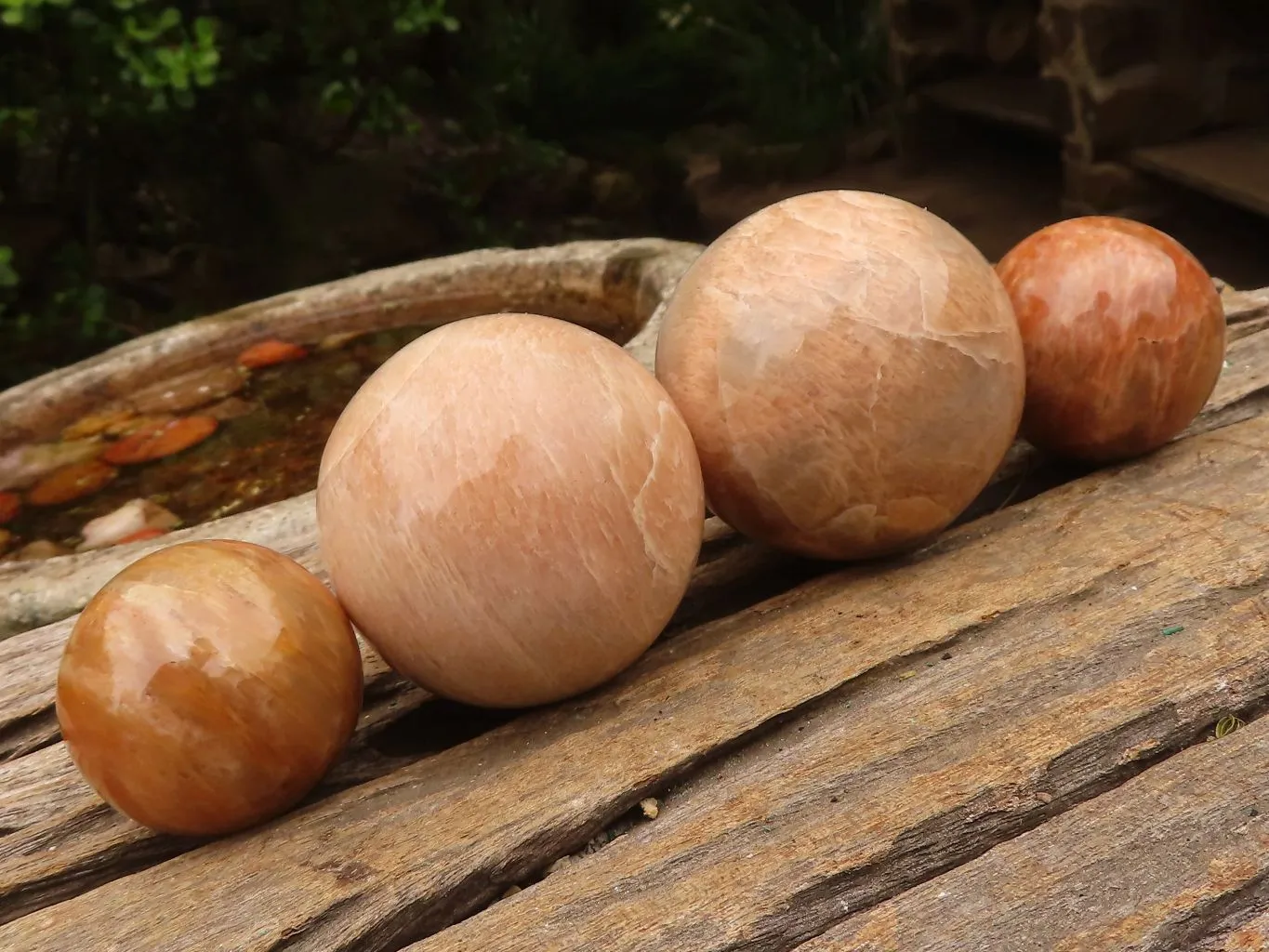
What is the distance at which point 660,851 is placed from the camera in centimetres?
100

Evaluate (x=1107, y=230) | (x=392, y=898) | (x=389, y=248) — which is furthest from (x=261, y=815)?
(x=389, y=248)

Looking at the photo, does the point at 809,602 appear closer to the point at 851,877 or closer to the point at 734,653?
the point at 734,653

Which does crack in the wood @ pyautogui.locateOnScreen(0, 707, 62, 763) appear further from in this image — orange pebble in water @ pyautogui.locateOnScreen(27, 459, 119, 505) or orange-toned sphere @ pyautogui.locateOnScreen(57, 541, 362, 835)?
orange pebble in water @ pyautogui.locateOnScreen(27, 459, 119, 505)

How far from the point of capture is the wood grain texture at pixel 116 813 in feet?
3.61

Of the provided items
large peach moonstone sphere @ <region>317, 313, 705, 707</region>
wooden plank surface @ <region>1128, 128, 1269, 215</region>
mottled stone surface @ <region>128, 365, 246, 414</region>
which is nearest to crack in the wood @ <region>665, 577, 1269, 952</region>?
large peach moonstone sphere @ <region>317, 313, 705, 707</region>

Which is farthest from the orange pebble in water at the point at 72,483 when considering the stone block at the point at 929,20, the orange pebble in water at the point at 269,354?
the stone block at the point at 929,20

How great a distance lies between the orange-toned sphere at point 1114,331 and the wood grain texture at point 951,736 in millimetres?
136

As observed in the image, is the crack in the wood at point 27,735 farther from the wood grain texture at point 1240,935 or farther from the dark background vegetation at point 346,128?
the dark background vegetation at point 346,128

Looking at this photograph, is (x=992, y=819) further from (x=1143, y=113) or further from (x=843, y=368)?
(x=1143, y=113)

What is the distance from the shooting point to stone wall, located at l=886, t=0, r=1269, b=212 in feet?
12.4

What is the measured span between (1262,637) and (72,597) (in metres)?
1.32

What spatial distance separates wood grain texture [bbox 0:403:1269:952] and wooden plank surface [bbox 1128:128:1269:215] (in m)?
2.44

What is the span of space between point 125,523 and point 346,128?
105 inches

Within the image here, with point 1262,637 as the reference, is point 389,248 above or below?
below
